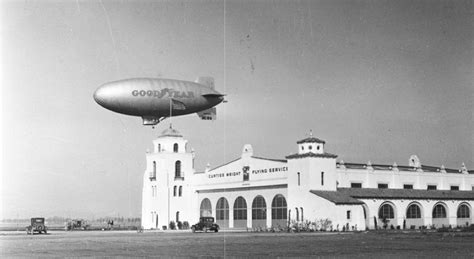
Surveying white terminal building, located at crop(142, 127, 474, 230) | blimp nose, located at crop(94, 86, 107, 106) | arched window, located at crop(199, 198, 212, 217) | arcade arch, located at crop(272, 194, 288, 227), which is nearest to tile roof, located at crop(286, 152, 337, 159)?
white terminal building, located at crop(142, 127, 474, 230)

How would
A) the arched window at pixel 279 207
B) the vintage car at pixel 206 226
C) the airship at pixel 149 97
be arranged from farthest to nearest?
1. the arched window at pixel 279 207
2. the vintage car at pixel 206 226
3. the airship at pixel 149 97

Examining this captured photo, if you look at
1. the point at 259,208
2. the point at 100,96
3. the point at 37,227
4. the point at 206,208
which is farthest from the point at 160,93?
Answer: the point at 206,208

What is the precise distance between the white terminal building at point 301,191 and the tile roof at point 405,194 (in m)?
0.11

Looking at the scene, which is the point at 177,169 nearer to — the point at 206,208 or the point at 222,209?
the point at 206,208

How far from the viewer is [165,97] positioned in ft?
118

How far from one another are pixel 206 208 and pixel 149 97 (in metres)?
49.6

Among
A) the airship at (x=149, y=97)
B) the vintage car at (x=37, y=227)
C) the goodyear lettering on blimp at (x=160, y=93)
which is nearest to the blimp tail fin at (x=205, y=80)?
the airship at (x=149, y=97)

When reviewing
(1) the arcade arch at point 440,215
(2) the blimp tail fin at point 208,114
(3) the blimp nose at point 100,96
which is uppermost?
(3) the blimp nose at point 100,96

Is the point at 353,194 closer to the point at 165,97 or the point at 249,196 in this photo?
the point at 249,196

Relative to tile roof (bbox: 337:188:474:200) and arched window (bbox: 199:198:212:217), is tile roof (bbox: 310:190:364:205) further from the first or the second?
arched window (bbox: 199:198:212:217)

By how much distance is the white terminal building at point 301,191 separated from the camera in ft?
222

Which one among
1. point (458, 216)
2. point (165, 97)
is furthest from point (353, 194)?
point (165, 97)

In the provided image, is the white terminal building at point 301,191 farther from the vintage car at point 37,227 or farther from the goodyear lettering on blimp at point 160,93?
the goodyear lettering on blimp at point 160,93

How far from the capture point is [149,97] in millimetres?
35500
